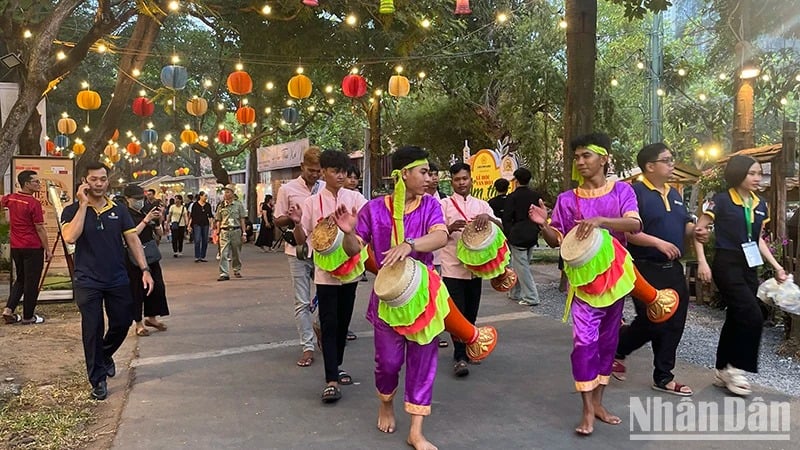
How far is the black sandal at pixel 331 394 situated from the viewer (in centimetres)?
428

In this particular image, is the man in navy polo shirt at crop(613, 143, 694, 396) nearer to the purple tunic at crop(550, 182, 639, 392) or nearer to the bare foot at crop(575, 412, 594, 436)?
the purple tunic at crop(550, 182, 639, 392)

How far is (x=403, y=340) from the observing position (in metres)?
3.58

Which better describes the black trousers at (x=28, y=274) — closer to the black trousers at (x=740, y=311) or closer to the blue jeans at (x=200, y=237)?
the blue jeans at (x=200, y=237)

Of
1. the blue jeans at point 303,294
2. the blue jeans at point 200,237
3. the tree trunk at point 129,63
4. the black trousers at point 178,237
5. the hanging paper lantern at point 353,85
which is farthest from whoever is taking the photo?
the black trousers at point 178,237

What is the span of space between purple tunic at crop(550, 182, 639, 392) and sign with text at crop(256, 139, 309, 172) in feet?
67.6

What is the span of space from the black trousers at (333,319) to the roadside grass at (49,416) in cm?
155

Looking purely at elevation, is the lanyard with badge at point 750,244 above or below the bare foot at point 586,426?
above

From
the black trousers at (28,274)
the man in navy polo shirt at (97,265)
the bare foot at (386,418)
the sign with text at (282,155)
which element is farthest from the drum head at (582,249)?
the sign with text at (282,155)

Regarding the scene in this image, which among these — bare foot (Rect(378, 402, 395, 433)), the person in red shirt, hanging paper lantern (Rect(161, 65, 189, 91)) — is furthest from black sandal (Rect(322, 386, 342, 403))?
hanging paper lantern (Rect(161, 65, 189, 91))

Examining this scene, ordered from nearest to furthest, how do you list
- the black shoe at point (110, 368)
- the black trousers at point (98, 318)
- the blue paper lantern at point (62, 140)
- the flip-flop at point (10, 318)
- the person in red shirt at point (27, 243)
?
the black trousers at point (98, 318)
the black shoe at point (110, 368)
the person in red shirt at point (27, 243)
the flip-flop at point (10, 318)
the blue paper lantern at point (62, 140)

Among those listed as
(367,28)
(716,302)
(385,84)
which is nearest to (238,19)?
(367,28)

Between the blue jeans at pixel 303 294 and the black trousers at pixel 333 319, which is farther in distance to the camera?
the blue jeans at pixel 303 294

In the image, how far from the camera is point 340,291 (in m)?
4.58

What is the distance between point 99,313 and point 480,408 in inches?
110
